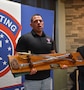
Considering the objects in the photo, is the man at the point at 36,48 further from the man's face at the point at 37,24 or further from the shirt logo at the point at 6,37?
the shirt logo at the point at 6,37

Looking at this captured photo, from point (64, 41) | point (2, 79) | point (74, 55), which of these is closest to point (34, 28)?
point (74, 55)

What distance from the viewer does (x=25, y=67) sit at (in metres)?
2.45

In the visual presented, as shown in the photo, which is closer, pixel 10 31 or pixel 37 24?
pixel 37 24

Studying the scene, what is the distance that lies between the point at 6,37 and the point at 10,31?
0.39ft

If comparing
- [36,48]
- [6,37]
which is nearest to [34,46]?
[36,48]

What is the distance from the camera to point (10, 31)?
3143mm

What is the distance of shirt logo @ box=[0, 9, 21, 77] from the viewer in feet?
9.89

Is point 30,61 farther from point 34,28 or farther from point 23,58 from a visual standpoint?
point 34,28

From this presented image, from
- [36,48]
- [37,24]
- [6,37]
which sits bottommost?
[36,48]

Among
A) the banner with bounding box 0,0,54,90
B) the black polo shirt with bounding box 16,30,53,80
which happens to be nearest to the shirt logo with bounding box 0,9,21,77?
the banner with bounding box 0,0,54,90

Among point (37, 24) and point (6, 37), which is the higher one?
point (37, 24)

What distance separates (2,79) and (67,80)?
204 centimetres

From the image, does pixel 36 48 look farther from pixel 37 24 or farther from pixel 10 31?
pixel 10 31

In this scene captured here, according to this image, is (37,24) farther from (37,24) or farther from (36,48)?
(36,48)
